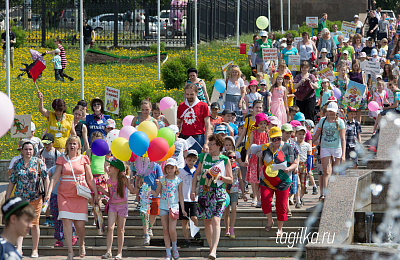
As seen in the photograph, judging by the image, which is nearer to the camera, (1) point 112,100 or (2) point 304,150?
(2) point 304,150

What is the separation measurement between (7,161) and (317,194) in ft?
20.3

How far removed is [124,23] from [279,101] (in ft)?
67.9

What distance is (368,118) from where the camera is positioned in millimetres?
21438

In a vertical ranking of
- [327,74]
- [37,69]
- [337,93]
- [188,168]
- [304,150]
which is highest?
[37,69]

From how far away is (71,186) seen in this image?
39.3 feet

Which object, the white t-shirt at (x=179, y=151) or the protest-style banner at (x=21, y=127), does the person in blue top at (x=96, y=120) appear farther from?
the white t-shirt at (x=179, y=151)

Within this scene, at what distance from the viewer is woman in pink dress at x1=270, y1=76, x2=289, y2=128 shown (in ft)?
55.8

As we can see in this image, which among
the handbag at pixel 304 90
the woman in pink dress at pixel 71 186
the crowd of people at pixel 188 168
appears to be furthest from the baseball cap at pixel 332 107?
the woman in pink dress at pixel 71 186

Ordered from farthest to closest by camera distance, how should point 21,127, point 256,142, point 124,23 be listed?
point 124,23
point 256,142
point 21,127

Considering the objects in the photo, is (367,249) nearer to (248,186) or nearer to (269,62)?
(248,186)

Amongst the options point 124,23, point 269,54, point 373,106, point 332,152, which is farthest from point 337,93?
point 124,23

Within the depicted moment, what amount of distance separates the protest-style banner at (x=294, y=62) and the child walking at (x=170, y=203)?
10384 millimetres

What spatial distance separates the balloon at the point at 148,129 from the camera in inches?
498

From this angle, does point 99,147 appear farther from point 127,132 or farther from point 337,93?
point 337,93
